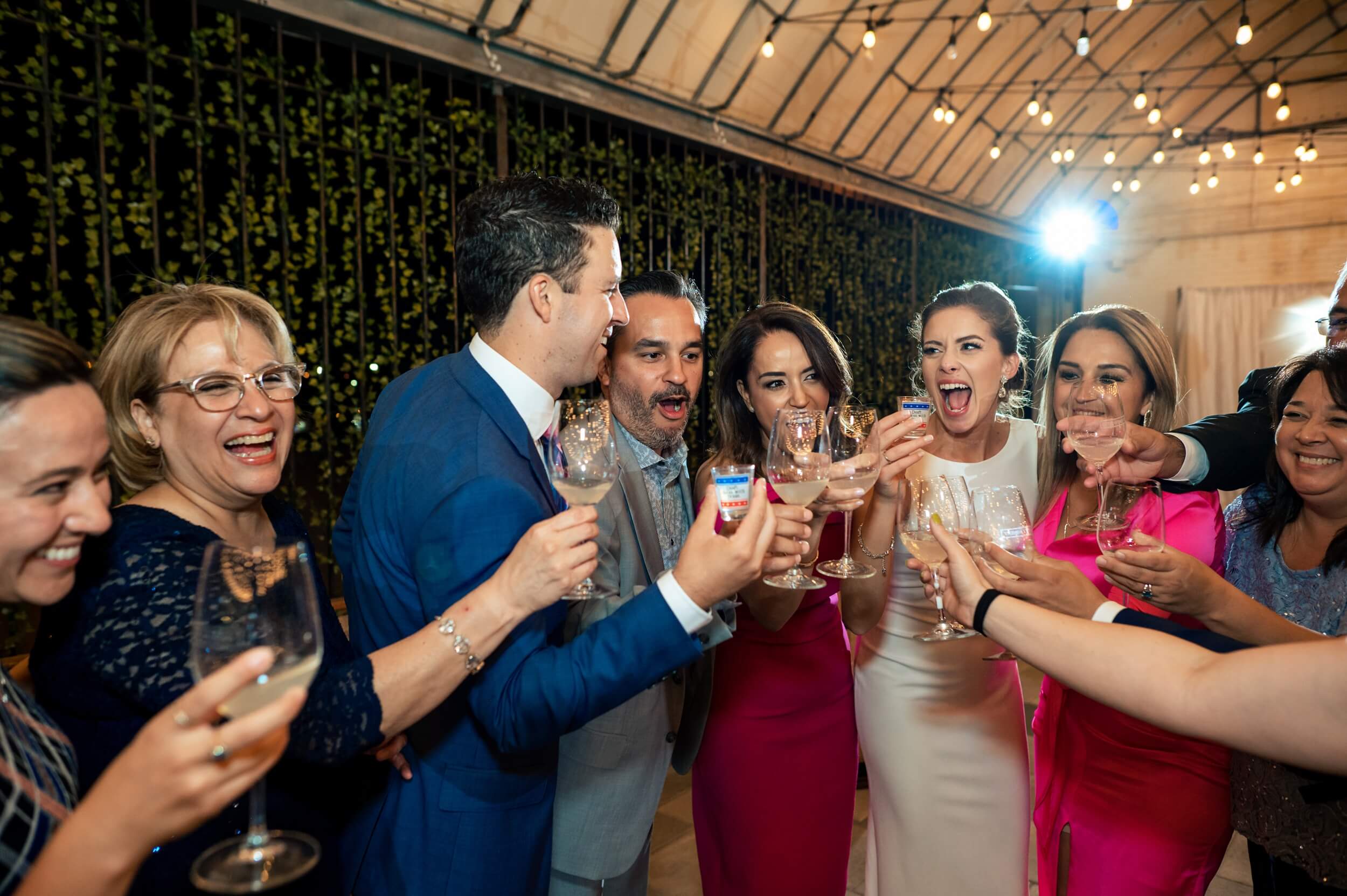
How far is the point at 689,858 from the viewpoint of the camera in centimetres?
335

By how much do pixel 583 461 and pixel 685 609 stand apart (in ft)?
1.12

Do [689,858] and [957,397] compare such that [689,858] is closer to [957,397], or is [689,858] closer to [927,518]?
[957,397]

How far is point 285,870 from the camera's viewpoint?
41.3 inches

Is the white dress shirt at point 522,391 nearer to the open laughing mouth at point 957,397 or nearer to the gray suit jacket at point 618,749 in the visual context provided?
the gray suit jacket at point 618,749

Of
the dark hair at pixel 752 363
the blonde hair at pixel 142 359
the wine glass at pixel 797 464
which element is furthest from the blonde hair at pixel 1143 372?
the blonde hair at pixel 142 359

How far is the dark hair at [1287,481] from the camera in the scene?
1.79 metres

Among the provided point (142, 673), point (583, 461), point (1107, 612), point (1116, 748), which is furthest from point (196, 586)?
point (1116, 748)

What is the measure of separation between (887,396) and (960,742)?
6.76 m

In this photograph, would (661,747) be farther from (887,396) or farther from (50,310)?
(887,396)

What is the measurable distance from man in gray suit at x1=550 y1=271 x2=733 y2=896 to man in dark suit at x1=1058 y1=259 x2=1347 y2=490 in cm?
108

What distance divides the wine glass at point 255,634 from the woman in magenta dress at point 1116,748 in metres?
1.68

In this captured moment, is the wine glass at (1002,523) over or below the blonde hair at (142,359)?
below

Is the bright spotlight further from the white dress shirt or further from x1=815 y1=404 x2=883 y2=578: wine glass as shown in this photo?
the white dress shirt

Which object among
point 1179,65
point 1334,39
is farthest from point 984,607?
point 1334,39
